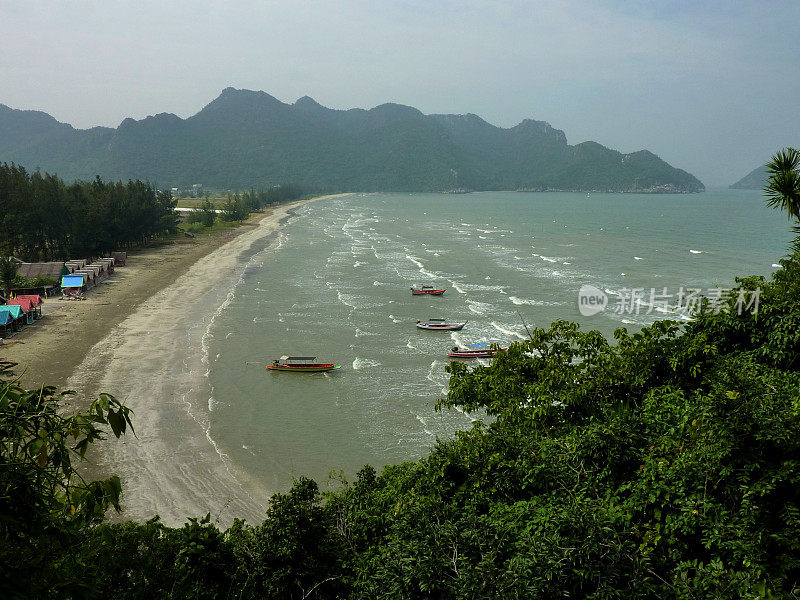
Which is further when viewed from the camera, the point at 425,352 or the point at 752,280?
the point at 425,352

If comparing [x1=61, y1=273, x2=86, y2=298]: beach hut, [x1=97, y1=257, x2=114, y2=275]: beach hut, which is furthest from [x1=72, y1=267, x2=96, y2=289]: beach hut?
[x1=97, y1=257, x2=114, y2=275]: beach hut

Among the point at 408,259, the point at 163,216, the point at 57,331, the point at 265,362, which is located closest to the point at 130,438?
the point at 265,362

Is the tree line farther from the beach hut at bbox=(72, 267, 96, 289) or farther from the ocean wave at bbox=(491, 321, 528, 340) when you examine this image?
the ocean wave at bbox=(491, 321, 528, 340)

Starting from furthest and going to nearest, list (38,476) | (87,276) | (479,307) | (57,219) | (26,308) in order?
1. (57,219)
2. (87,276)
3. (479,307)
4. (26,308)
5. (38,476)

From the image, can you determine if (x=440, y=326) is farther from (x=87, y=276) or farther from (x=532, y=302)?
(x=87, y=276)

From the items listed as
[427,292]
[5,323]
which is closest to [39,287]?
[5,323]

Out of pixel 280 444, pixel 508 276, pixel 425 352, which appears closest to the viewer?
pixel 280 444

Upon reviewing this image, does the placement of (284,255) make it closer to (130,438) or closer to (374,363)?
(374,363)
